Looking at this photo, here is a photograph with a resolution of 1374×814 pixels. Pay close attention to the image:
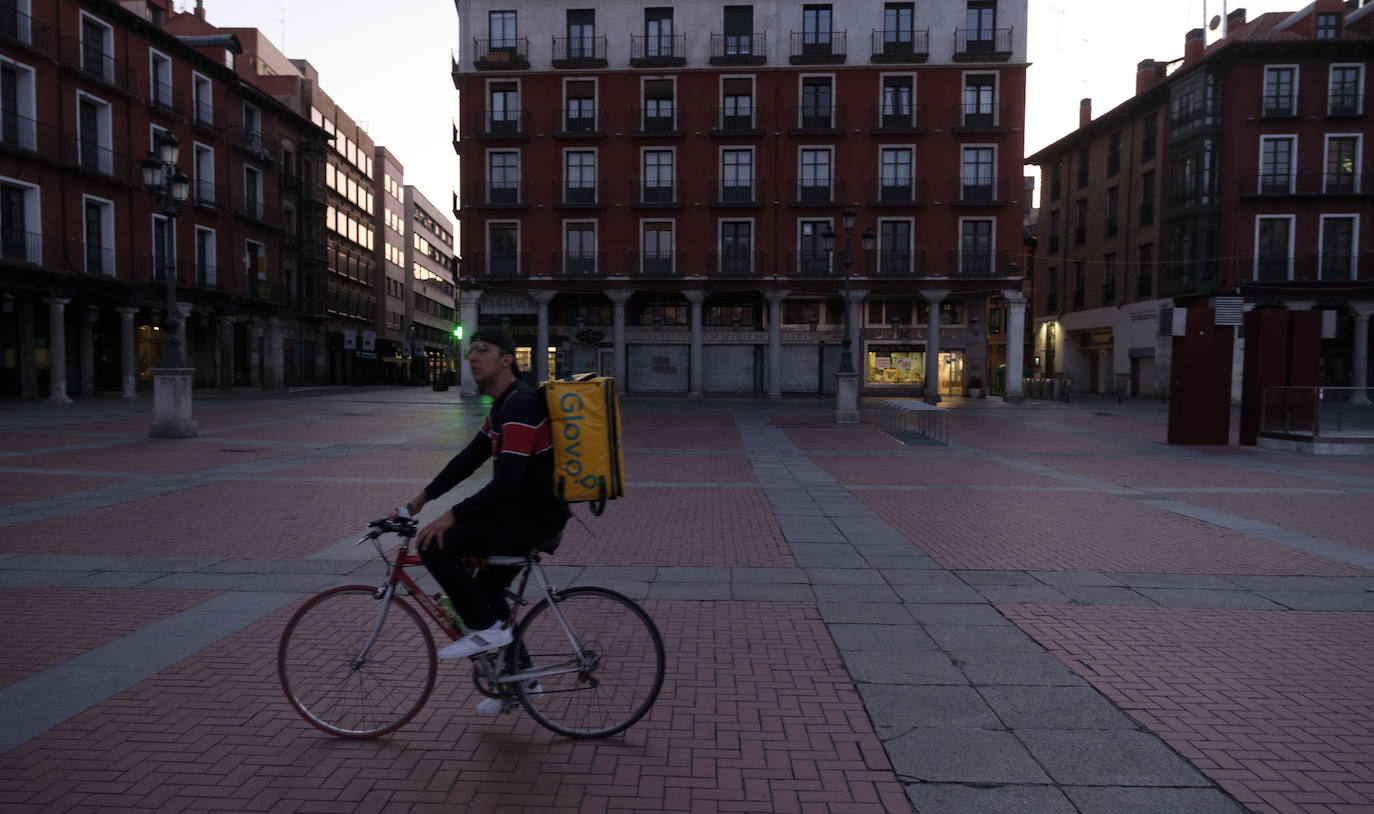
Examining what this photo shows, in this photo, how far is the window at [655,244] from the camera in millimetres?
38281

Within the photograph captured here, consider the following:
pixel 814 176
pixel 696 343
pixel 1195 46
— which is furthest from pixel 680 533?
pixel 1195 46

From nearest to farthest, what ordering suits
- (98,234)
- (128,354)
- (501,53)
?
(98,234)
(128,354)
(501,53)

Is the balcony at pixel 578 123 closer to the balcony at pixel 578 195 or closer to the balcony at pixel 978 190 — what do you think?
the balcony at pixel 578 195

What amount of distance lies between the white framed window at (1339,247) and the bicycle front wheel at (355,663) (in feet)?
142

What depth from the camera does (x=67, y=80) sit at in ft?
96.3

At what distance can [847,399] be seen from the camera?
2377cm

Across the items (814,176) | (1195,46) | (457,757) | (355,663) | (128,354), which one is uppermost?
(1195,46)

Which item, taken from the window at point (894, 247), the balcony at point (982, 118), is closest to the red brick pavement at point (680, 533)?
the window at point (894, 247)

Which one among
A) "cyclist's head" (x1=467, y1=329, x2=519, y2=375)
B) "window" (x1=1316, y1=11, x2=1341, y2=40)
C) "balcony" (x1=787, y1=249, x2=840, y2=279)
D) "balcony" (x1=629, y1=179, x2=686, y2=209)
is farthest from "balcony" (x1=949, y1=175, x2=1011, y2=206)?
"cyclist's head" (x1=467, y1=329, x2=519, y2=375)

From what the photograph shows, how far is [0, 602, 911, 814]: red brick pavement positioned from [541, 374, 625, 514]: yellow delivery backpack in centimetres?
114

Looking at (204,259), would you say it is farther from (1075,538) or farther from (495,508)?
(495,508)

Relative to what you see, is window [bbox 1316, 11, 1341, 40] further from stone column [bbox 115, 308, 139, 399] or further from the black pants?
stone column [bbox 115, 308, 139, 399]

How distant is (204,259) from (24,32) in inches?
467

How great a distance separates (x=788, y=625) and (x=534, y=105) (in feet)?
124
